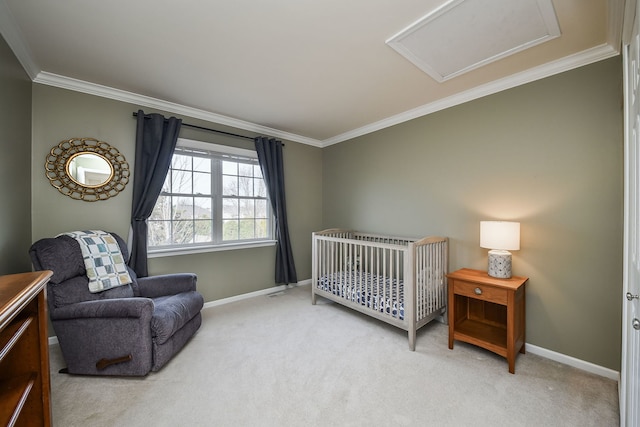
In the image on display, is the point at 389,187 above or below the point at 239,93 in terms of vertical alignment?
below

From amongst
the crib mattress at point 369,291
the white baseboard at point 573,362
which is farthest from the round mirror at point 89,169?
the white baseboard at point 573,362

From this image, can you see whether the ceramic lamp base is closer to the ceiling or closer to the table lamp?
the table lamp

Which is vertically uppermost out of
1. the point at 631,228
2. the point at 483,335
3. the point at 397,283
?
the point at 631,228

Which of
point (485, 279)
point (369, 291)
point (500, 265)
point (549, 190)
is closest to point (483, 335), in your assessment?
point (485, 279)

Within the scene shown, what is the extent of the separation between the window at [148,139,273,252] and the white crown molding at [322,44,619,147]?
189 cm

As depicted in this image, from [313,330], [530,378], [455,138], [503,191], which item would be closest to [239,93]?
[455,138]

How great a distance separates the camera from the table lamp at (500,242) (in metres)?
1.99

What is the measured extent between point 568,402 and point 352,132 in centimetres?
336

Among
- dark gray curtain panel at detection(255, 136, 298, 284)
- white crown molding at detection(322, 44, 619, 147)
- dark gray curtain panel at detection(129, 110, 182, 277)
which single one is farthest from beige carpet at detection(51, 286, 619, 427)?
white crown molding at detection(322, 44, 619, 147)

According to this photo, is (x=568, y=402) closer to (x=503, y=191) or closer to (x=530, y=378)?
(x=530, y=378)

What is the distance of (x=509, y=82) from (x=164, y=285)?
3.64 metres

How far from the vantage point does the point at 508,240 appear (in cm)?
199

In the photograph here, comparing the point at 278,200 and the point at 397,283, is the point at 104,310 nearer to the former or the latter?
the point at 278,200

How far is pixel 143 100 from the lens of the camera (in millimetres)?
2621
